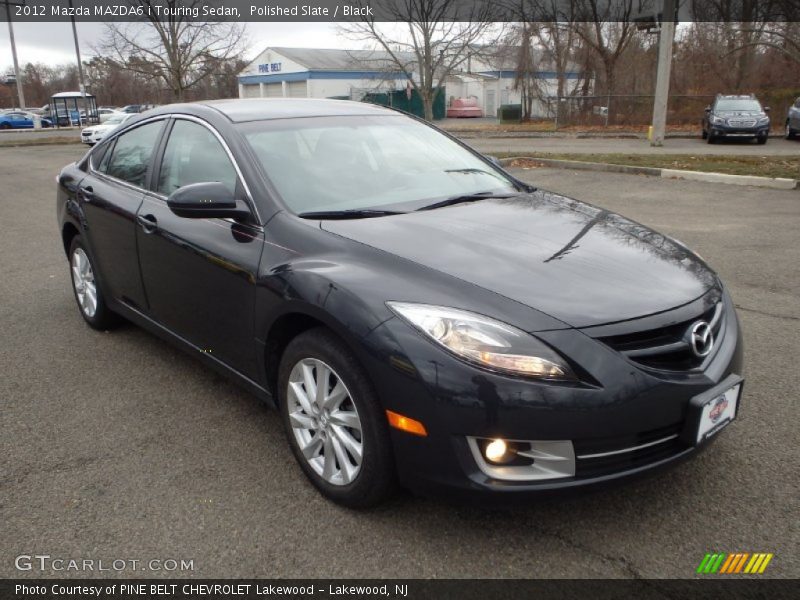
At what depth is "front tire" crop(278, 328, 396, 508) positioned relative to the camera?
Result: 2.48 m

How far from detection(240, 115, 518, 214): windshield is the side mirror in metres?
0.22

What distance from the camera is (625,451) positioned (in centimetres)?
233

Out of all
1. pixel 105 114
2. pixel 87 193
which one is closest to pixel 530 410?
pixel 87 193

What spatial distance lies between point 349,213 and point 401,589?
1.59 meters

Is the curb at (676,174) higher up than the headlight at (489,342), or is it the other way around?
the headlight at (489,342)

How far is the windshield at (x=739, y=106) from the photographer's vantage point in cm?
2095

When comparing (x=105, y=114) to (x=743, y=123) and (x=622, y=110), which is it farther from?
(x=743, y=123)

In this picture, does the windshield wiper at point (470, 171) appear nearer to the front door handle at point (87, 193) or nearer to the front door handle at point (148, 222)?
the front door handle at point (148, 222)

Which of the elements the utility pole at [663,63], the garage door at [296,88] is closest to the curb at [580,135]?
the utility pole at [663,63]

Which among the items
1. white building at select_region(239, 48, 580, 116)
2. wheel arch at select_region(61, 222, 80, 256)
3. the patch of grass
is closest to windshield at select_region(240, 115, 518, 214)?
wheel arch at select_region(61, 222, 80, 256)

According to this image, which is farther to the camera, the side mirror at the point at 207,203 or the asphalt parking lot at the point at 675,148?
the asphalt parking lot at the point at 675,148

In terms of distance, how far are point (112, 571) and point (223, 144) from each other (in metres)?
2.00

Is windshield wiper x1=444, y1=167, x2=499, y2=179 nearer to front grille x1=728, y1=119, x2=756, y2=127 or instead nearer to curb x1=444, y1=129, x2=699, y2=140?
front grille x1=728, y1=119, x2=756, y2=127

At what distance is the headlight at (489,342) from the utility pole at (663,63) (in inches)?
699
